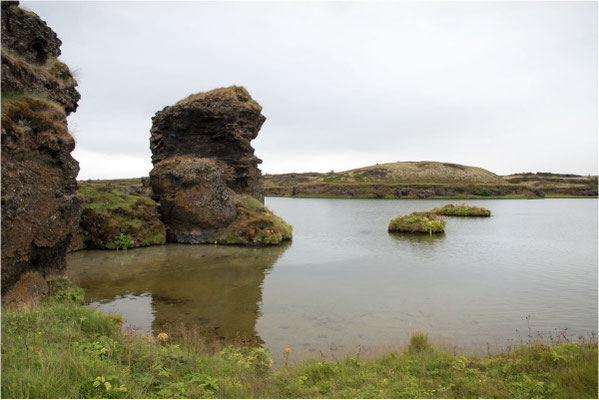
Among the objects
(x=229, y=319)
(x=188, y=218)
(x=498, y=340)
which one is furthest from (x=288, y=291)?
(x=188, y=218)

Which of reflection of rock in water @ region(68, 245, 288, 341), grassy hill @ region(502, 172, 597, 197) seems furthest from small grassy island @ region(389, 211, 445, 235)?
grassy hill @ region(502, 172, 597, 197)

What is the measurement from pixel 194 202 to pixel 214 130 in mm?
7627

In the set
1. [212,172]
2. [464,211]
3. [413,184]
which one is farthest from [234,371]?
[413,184]

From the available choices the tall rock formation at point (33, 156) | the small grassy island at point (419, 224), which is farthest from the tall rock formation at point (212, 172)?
the tall rock formation at point (33, 156)

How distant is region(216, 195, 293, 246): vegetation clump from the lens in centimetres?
2589

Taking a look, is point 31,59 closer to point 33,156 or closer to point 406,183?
point 33,156

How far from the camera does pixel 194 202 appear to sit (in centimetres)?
2639

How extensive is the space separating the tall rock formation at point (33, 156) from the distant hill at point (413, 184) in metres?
101

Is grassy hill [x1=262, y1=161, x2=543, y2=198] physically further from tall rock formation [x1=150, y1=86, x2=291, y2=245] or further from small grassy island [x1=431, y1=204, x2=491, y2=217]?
tall rock formation [x1=150, y1=86, x2=291, y2=245]

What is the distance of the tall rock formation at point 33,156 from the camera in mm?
10445

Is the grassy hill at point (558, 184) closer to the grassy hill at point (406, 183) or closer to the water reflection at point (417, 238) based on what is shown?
the grassy hill at point (406, 183)

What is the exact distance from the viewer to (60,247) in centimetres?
1262

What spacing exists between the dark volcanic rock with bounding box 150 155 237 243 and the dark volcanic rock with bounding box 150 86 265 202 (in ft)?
13.7

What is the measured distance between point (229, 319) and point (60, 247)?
6638 mm
